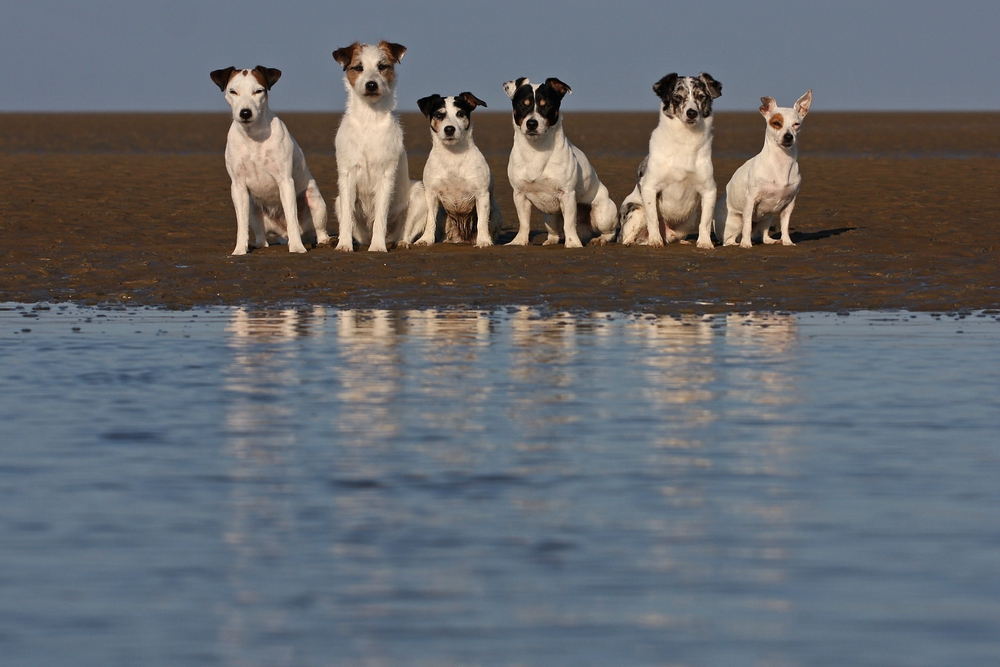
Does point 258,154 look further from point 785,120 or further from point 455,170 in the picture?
point 785,120

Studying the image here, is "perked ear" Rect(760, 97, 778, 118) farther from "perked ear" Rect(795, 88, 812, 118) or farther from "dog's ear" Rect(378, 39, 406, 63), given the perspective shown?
"dog's ear" Rect(378, 39, 406, 63)

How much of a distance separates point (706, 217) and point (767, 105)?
107 centimetres

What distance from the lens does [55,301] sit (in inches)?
444

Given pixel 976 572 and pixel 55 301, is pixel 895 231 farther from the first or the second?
pixel 976 572

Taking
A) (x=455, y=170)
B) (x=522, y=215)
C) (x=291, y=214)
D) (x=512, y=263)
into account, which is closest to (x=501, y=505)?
(x=512, y=263)

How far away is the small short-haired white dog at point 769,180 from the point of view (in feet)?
44.0

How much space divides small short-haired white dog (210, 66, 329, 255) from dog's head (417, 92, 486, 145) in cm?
118

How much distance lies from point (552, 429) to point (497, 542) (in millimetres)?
1737

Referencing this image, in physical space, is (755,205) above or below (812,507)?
above

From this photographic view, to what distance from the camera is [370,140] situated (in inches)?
529

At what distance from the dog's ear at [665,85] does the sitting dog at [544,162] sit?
778 mm

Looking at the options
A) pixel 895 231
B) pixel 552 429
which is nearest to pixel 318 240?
pixel 895 231

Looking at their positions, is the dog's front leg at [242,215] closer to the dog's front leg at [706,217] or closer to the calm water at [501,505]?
the dog's front leg at [706,217]

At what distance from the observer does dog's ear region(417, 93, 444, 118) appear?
13.9 meters
